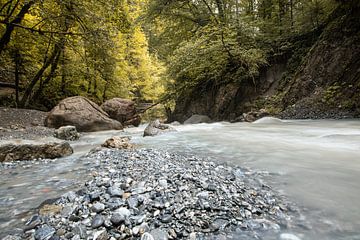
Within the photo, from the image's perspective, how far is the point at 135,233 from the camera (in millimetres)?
1525

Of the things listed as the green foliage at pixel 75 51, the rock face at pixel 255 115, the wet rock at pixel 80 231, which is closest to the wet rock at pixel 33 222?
the wet rock at pixel 80 231

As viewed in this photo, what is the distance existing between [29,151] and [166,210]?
331cm

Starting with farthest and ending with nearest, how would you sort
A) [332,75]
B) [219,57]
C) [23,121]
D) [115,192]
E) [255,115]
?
[219,57]
[255,115]
[23,121]
[332,75]
[115,192]

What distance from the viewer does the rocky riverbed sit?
60.9 inches

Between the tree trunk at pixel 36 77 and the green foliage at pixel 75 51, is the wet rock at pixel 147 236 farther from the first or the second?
the tree trunk at pixel 36 77

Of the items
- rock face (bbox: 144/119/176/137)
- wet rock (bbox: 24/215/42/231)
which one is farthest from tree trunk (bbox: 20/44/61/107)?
wet rock (bbox: 24/215/42/231)

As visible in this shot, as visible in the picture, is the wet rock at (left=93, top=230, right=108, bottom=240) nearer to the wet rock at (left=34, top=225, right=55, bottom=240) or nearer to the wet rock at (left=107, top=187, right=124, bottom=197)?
the wet rock at (left=34, top=225, right=55, bottom=240)

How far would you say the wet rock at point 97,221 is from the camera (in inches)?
63.1

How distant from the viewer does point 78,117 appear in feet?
28.6

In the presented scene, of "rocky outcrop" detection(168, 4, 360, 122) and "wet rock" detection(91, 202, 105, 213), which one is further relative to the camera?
"rocky outcrop" detection(168, 4, 360, 122)

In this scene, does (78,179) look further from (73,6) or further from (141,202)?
(73,6)

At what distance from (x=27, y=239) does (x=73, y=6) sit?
287 inches

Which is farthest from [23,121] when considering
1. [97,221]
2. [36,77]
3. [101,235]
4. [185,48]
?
[101,235]

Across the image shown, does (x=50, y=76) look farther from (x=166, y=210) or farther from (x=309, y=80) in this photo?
(x=166, y=210)
